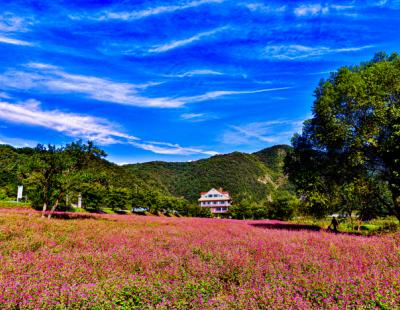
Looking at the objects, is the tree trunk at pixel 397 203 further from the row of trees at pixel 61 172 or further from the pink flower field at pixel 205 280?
the row of trees at pixel 61 172

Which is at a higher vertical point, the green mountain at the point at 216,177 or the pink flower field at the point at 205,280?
the green mountain at the point at 216,177

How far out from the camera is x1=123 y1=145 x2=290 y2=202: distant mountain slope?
6048 inches

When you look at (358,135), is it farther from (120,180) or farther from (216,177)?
(216,177)

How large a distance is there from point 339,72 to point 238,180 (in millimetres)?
142957

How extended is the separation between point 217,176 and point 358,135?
14678 centimetres

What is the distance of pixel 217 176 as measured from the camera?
162 metres

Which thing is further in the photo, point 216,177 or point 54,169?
point 216,177

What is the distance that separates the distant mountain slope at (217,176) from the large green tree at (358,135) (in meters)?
120

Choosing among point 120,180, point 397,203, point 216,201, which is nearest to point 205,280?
point 397,203

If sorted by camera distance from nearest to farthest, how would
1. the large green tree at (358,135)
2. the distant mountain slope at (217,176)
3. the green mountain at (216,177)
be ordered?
the large green tree at (358,135), the green mountain at (216,177), the distant mountain slope at (217,176)

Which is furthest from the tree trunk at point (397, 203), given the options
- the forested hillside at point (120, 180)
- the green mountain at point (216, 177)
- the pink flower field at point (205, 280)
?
the green mountain at point (216, 177)

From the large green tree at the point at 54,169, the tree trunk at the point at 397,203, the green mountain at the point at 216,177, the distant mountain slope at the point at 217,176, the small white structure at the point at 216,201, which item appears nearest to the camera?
the tree trunk at the point at 397,203

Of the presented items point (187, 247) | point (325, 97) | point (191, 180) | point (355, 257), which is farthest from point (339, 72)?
point (191, 180)

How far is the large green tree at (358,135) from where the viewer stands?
1521cm
